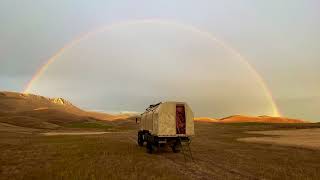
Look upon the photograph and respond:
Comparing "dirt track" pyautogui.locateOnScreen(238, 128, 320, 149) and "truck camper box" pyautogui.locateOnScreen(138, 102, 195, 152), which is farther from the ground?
"truck camper box" pyautogui.locateOnScreen(138, 102, 195, 152)

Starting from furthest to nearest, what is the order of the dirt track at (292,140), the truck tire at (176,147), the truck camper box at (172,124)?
the dirt track at (292,140) → the truck tire at (176,147) → the truck camper box at (172,124)

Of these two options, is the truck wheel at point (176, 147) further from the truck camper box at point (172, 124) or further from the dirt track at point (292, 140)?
the dirt track at point (292, 140)

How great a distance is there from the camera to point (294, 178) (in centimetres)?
1688

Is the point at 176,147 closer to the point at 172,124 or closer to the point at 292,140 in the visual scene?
the point at 172,124

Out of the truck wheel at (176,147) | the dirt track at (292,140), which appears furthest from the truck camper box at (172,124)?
the dirt track at (292,140)

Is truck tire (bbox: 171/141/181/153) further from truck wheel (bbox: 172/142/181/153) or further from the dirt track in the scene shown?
the dirt track

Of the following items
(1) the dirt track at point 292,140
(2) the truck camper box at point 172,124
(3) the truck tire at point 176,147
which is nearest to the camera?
(2) the truck camper box at point 172,124

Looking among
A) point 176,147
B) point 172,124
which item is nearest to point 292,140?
point 176,147

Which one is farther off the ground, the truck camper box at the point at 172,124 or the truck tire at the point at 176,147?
the truck camper box at the point at 172,124

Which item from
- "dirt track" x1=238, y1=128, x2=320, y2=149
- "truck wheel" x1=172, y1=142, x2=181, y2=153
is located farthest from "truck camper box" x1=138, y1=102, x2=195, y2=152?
"dirt track" x1=238, y1=128, x2=320, y2=149

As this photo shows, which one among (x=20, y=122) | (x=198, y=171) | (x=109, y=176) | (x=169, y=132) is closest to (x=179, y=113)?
(x=169, y=132)

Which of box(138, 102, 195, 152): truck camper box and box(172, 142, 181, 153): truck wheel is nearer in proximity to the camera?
box(138, 102, 195, 152): truck camper box

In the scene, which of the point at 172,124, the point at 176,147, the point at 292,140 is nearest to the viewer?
the point at 172,124

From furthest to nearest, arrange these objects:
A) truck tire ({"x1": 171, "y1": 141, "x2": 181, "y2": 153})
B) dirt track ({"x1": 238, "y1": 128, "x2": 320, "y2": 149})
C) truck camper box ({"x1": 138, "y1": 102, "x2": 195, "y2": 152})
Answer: dirt track ({"x1": 238, "y1": 128, "x2": 320, "y2": 149})
truck tire ({"x1": 171, "y1": 141, "x2": 181, "y2": 153})
truck camper box ({"x1": 138, "y1": 102, "x2": 195, "y2": 152})
